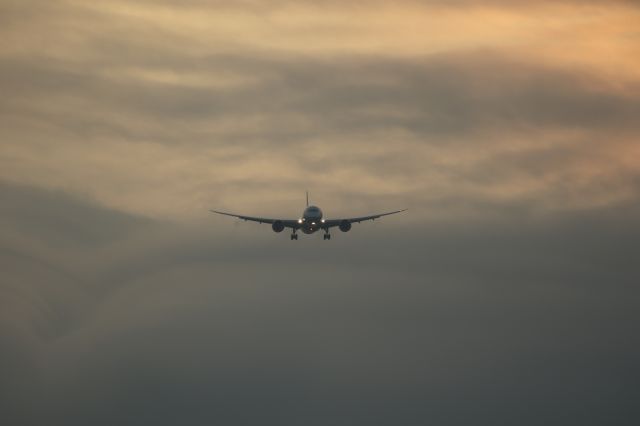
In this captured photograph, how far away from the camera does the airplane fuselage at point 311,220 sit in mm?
136775

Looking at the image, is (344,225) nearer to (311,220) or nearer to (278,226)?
(311,220)

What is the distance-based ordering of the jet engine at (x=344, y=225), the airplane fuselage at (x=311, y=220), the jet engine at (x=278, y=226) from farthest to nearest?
the jet engine at (x=278, y=226)
the jet engine at (x=344, y=225)
the airplane fuselage at (x=311, y=220)

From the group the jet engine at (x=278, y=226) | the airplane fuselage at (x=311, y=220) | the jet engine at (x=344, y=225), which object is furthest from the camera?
the jet engine at (x=278, y=226)

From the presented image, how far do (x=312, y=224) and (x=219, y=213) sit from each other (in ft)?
61.9

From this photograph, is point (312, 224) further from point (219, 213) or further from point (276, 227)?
point (219, 213)

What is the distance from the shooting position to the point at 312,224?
453ft

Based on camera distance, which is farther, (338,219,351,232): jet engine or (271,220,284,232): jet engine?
(271,220,284,232): jet engine

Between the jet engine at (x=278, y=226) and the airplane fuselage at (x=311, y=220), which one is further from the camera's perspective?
the jet engine at (x=278, y=226)

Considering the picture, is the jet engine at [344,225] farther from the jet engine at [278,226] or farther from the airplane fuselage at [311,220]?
the jet engine at [278,226]

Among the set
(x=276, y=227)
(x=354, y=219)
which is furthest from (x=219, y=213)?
(x=354, y=219)

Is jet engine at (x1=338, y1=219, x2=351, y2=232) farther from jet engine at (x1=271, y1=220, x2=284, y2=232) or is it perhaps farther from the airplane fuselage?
jet engine at (x1=271, y1=220, x2=284, y2=232)

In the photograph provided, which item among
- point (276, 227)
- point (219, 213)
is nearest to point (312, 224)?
point (276, 227)

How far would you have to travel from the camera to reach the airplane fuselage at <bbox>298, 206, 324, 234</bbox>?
13677cm

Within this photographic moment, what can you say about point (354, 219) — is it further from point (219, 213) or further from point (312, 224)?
point (219, 213)
